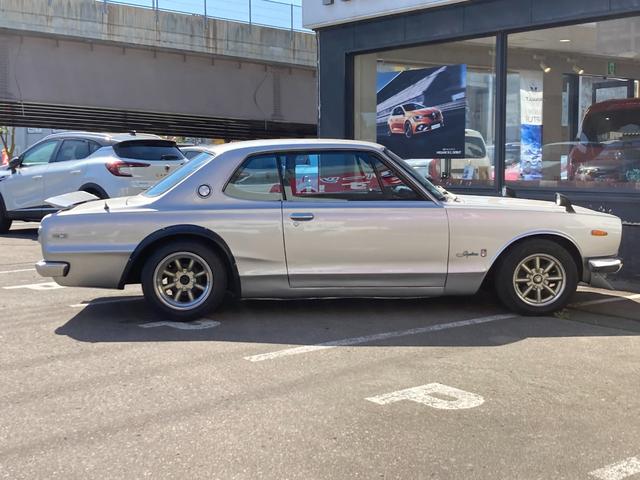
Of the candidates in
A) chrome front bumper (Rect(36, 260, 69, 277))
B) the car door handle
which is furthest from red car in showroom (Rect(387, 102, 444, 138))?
chrome front bumper (Rect(36, 260, 69, 277))

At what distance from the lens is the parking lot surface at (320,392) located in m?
3.36

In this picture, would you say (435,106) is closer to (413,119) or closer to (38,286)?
(413,119)

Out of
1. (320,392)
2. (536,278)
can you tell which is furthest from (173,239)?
(536,278)

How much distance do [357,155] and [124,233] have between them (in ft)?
6.97

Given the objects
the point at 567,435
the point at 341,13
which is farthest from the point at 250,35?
the point at 567,435

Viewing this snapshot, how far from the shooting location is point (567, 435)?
367 cm

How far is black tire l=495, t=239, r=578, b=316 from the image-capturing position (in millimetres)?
6145

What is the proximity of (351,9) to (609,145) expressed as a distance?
190 inches

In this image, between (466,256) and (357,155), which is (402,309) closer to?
(466,256)

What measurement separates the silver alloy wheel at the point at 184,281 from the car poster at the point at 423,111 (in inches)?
254

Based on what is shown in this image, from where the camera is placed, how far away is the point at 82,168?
11.7 meters

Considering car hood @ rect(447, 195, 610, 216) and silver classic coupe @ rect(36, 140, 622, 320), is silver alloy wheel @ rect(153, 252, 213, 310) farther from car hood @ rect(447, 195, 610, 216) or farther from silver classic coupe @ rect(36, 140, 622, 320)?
car hood @ rect(447, 195, 610, 216)

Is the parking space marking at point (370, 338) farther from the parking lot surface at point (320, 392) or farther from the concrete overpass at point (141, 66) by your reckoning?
the concrete overpass at point (141, 66)

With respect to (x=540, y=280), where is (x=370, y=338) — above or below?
below
